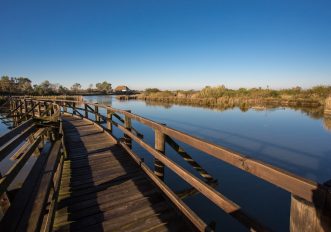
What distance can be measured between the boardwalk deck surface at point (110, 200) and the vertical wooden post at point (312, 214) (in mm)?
1737

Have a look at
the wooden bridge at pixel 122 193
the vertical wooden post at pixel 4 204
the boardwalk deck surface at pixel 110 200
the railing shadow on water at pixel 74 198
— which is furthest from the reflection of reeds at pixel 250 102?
the vertical wooden post at pixel 4 204

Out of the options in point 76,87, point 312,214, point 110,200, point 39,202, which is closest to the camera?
point 312,214

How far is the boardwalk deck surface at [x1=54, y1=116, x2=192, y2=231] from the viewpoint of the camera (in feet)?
9.68

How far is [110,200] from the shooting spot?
11.9 feet

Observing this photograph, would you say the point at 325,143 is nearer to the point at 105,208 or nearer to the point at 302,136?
the point at 302,136

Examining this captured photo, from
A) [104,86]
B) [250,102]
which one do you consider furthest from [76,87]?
[250,102]

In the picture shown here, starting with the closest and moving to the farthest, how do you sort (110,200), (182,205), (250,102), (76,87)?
1. (182,205)
2. (110,200)
3. (250,102)
4. (76,87)

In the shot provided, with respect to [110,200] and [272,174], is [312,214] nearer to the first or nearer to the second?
[272,174]

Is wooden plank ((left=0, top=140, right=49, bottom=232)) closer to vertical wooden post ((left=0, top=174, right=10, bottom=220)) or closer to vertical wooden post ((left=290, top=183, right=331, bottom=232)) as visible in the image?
vertical wooden post ((left=0, top=174, right=10, bottom=220))

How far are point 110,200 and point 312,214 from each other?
314cm

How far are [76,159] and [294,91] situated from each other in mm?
49417

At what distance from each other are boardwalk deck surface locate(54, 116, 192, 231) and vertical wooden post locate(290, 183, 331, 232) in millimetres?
1737

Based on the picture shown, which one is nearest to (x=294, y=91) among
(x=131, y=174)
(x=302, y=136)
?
(x=302, y=136)

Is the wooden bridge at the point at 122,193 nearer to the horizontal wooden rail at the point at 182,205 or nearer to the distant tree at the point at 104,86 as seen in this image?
the horizontal wooden rail at the point at 182,205
